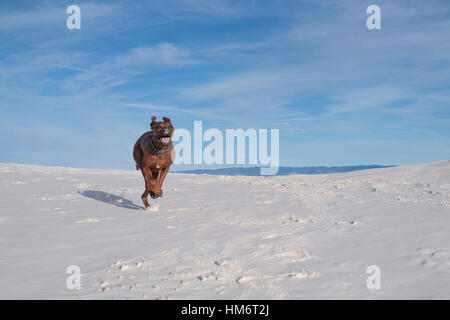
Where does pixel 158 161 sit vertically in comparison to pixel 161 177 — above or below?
above

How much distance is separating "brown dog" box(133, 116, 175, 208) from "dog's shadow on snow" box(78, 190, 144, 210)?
0.92m

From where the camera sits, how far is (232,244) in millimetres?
4980

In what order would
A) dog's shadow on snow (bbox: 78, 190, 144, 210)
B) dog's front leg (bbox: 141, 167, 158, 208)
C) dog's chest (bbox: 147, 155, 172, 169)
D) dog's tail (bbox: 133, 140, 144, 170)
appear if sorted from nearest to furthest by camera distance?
dog's chest (bbox: 147, 155, 172, 169) → dog's front leg (bbox: 141, 167, 158, 208) → dog's tail (bbox: 133, 140, 144, 170) → dog's shadow on snow (bbox: 78, 190, 144, 210)

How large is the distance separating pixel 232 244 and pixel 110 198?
549 centimetres

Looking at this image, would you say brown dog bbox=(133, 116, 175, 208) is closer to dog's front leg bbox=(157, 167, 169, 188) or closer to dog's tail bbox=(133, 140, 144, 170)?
dog's front leg bbox=(157, 167, 169, 188)

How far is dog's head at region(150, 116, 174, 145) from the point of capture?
22.2ft

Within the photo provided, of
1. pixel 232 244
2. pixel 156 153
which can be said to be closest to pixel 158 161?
pixel 156 153

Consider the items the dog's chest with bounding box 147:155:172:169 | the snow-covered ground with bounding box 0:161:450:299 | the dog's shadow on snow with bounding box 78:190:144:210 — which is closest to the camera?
the snow-covered ground with bounding box 0:161:450:299

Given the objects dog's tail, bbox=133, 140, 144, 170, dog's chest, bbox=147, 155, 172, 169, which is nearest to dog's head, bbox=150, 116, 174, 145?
dog's chest, bbox=147, 155, 172, 169

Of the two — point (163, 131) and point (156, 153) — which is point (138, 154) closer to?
point (156, 153)

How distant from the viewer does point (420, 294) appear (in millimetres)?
3301

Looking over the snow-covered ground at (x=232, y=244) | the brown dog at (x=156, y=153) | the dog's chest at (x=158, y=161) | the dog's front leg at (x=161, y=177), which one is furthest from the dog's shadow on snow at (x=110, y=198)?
the dog's chest at (x=158, y=161)
